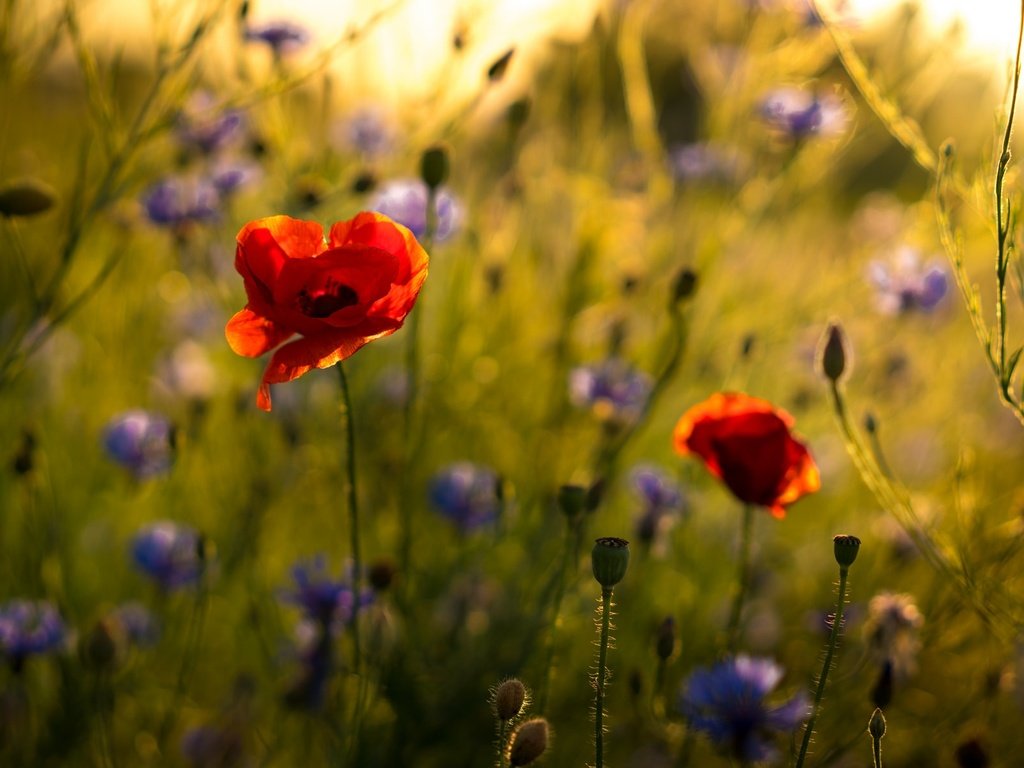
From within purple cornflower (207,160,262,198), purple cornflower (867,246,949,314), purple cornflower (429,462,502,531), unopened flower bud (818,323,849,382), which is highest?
purple cornflower (207,160,262,198)

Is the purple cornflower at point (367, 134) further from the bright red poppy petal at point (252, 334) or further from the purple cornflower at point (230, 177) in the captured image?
the bright red poppy petal at point (252, 334)

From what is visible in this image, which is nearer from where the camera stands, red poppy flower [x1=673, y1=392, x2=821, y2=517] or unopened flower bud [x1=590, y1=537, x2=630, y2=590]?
unopened flower bud [x1=590, y1=537, x2=630, y2=590]

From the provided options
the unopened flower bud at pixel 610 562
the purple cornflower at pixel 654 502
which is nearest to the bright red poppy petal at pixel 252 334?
the unopened flower bud at pixel 610 562

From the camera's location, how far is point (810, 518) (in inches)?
92.3

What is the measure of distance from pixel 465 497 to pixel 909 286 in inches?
32.7

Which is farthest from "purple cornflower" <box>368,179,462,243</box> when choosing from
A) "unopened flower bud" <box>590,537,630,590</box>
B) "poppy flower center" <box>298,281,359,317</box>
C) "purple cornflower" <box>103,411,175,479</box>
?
"unopened flower bud" <box>590,537,630,590</box>

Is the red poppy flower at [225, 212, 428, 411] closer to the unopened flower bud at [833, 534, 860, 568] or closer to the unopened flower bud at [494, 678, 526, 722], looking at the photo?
the unopened flower bud at [494, 678, 526, 722]

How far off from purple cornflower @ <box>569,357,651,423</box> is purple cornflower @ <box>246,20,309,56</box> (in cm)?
79

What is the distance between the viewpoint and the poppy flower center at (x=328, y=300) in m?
0.95

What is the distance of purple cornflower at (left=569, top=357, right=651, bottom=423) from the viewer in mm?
1648

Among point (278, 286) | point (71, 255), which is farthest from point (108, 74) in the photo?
point (278, 286)

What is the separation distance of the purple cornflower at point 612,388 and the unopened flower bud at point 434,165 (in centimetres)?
49

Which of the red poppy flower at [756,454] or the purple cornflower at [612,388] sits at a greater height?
the purple cornflower at [612,388]

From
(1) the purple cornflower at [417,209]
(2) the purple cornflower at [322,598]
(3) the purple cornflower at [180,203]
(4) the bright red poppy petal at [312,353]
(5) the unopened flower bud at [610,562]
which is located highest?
(3) the purple cornflower at [180,203]
